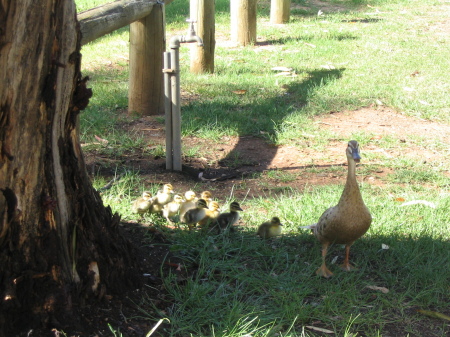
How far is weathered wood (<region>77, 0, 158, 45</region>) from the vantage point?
17.4 ft

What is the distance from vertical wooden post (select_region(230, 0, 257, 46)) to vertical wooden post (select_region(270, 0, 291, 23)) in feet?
6.64

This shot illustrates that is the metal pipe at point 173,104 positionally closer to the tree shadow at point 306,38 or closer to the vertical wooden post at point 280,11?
the tree shadow at point 306,38

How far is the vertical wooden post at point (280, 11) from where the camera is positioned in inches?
526

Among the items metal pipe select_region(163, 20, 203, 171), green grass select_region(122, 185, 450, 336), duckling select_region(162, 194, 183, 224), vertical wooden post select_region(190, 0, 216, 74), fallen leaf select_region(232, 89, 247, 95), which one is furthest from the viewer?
vertical wooden post select_region(190, 0, 216, 74)

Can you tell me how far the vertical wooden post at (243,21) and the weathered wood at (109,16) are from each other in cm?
473


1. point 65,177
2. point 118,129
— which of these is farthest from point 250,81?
point 65,177

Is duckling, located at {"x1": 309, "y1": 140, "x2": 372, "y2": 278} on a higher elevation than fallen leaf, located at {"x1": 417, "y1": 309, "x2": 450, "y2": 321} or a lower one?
higher

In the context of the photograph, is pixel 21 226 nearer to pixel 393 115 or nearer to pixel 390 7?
pixel 393 115

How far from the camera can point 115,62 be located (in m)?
10.1

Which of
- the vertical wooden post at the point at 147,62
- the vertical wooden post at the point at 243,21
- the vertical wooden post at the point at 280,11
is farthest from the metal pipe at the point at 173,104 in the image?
the vertical wooden post at the point at 280,11

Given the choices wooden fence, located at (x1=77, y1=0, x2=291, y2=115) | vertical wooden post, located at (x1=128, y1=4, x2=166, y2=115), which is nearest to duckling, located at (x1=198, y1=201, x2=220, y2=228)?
wooden fence, located at (x1=77, y1=0, x2=291, y2=115)

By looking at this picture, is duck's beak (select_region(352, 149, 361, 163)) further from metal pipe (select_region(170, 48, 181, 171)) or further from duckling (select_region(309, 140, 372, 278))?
metal pipe (select_region(170, 48, 181, 171))

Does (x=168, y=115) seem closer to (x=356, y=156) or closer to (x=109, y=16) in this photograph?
(x=109, y=16)

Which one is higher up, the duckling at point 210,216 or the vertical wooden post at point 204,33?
the vertical wooden post at point 204,33
